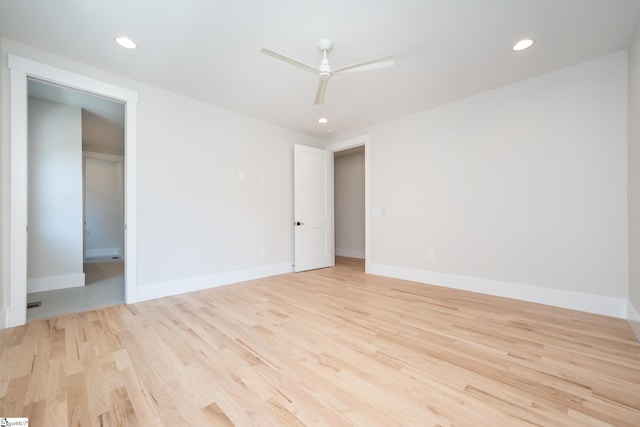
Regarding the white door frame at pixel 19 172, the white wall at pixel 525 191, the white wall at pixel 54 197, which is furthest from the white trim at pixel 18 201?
the white wall at pixel 525 191

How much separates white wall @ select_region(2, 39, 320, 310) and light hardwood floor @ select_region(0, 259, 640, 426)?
2.54 feet

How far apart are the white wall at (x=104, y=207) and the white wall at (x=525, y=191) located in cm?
768

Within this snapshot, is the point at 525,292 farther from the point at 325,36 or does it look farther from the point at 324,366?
the point at 325,36

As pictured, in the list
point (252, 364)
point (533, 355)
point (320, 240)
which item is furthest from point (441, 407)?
point (320, 240)

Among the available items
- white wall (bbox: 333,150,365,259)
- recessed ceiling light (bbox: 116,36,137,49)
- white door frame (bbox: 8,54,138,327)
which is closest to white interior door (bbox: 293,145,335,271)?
white wall (bbox: 333,150,365,259)

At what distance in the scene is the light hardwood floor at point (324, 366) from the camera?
4.37 feet

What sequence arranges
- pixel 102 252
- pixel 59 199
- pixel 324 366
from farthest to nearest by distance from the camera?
pixel 102 252
pixel 59 199
pixel 324 366

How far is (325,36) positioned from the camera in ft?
7.50

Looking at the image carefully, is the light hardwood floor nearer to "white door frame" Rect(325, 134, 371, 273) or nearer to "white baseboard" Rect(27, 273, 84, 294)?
"white baseboard" Rect(27, 273, 84, 294)

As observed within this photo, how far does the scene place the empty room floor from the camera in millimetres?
2830

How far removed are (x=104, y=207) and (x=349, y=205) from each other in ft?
22.7

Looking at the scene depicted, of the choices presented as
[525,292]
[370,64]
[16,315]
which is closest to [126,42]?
[370,64]

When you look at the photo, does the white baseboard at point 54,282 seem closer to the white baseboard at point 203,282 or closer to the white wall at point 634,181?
the white baseboard at point 203,282

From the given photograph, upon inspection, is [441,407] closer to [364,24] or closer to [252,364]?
[252,364]
